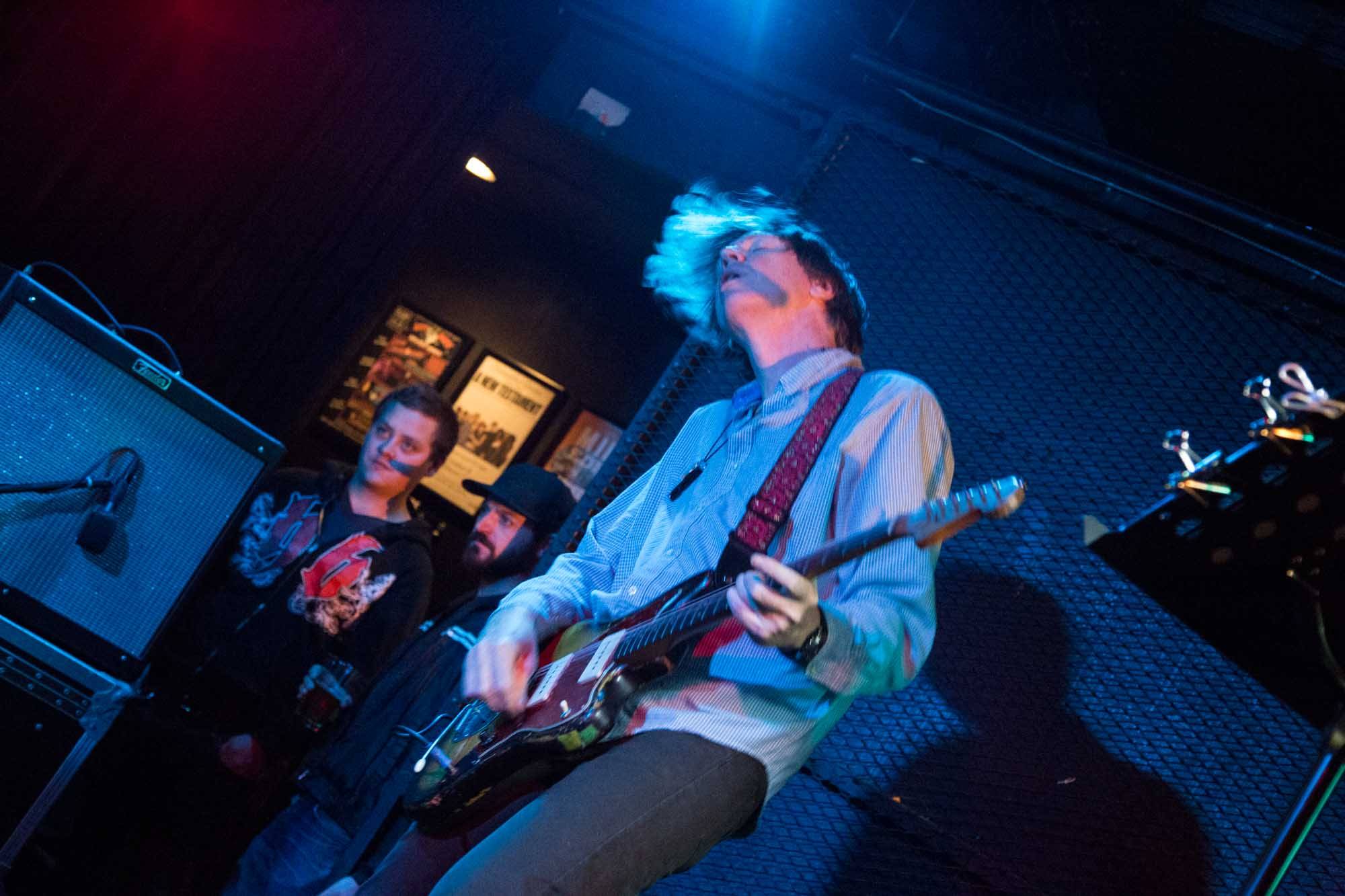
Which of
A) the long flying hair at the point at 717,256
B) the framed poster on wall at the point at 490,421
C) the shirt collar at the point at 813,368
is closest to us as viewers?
the shirt collar at the point at 813,368

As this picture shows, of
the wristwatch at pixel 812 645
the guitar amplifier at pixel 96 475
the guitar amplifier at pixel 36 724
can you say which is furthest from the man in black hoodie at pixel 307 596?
the wristwatch at pixel 812 645

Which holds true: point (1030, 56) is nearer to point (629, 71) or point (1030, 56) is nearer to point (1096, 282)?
point (1096, 282)

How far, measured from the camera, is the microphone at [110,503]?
2.58 meters

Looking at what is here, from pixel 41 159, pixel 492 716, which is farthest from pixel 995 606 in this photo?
pixel 41 159

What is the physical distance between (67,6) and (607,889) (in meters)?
3.73

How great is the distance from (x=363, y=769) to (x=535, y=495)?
58.8 inches

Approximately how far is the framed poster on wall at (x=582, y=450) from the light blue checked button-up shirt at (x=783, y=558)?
3874 millimetres

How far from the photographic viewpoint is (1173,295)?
113 inches

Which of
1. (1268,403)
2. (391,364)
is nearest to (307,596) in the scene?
(391,364)

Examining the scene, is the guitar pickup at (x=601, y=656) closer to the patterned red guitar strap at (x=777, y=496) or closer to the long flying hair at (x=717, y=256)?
the patterned red guitar strap at (x=777, y=496)

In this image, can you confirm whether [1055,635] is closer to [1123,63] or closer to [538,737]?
[538,737]

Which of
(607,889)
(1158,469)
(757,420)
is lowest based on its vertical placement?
(607,889)

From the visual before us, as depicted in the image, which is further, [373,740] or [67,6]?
[67,6]

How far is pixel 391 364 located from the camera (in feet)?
20.8
